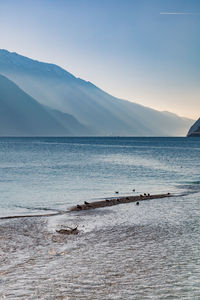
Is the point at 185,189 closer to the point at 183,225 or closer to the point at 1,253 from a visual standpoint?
the point at 183,225

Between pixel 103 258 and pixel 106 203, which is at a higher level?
pixel 106 203

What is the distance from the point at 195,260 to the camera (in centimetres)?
1277

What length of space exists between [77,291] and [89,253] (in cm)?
389

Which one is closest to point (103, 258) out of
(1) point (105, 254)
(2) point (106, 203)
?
(1) point (105, 254)

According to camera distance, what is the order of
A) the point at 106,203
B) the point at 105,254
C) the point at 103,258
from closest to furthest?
the point at 103,258 < the point at 105,254 < the point at 106,203

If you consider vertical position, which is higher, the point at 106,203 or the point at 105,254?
the point at 106,203

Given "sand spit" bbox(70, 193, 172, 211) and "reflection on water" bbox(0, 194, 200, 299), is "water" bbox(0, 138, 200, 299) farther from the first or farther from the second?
"sand spit" bbox(70, 193, 172, 211)

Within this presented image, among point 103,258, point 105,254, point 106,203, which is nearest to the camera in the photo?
point 103,258

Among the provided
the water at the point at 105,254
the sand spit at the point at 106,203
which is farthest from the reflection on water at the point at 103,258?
the sand spit at the point at 106,203

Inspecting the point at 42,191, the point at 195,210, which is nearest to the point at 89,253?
the point at 195,210

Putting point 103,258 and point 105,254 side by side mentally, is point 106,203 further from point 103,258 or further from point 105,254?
point 103,258

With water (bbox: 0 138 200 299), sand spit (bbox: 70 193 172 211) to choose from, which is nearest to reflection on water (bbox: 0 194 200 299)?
water (bbox: 0 138 200 299)

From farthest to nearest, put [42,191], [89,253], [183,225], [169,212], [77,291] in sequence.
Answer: [42,191] → [169,212] → [183,225] → [89,253] → [77,291]

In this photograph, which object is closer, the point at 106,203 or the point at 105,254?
the point at 105,254
